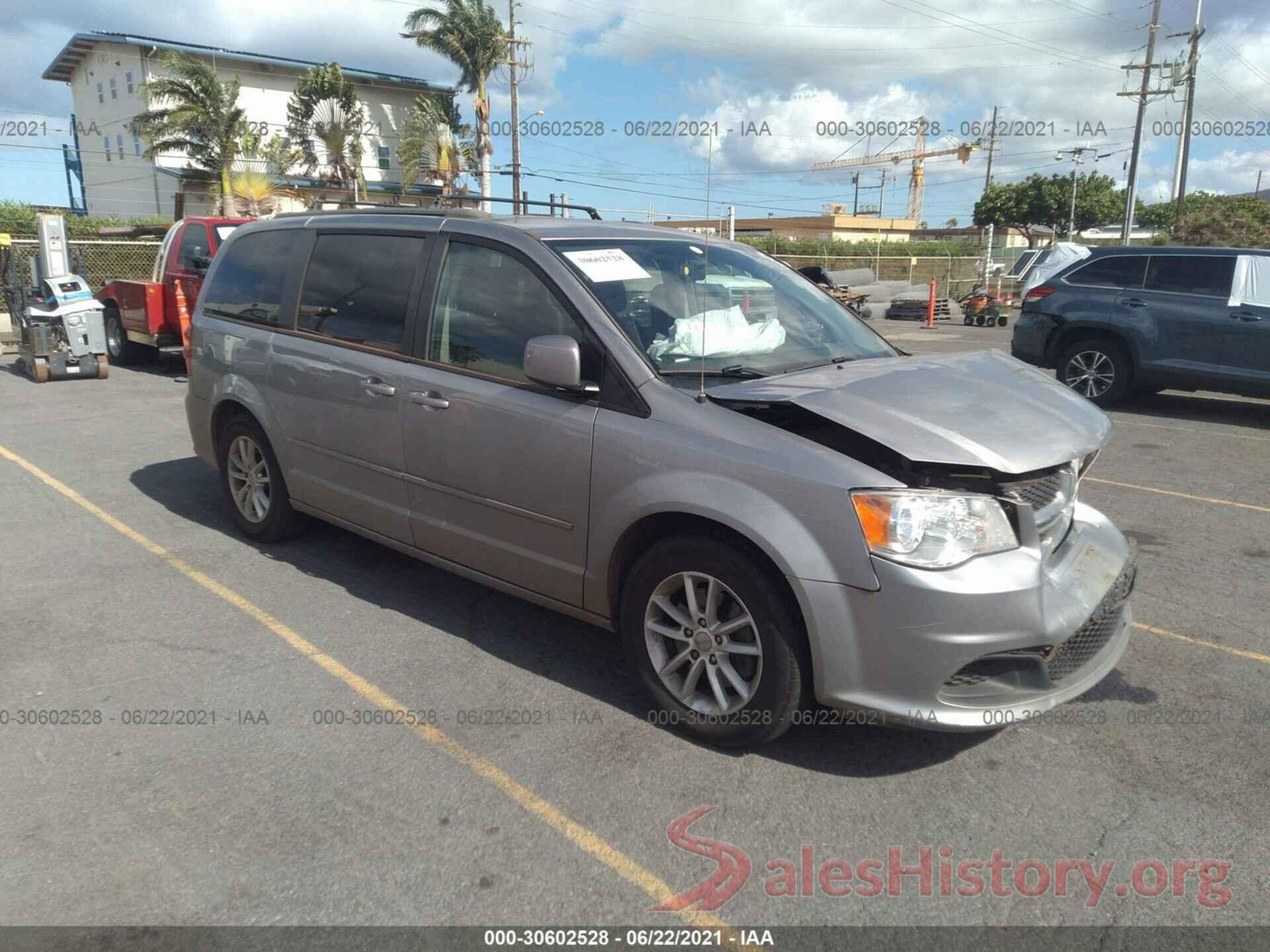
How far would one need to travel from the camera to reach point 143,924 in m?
2.56

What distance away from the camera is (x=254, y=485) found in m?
5.57

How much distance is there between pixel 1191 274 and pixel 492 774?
9670mm

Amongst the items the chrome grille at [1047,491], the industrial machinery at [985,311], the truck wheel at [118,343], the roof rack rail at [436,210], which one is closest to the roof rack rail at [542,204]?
the roof rack rail at [436,210]

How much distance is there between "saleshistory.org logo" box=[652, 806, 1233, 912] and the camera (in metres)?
2.71

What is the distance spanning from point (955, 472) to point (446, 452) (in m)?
2.19

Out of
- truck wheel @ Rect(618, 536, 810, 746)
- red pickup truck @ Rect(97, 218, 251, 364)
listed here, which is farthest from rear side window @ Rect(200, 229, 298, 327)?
red pickup truck @ Rect(97, 218, 251, 364)

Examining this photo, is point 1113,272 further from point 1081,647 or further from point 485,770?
point 485,770

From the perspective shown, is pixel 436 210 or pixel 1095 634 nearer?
pixel 1095 634

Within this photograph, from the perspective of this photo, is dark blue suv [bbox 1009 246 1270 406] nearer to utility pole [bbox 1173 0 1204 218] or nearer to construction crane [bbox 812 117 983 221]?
utility pole [bbox 1173 0 1204 218]

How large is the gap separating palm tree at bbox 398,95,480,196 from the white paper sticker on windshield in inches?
1300

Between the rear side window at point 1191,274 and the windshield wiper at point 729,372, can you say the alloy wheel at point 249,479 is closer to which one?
the windshield wiper at point 729,372

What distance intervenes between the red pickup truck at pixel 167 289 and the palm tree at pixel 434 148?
22984 mm

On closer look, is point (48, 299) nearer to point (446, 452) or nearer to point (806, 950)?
point (446, 452)

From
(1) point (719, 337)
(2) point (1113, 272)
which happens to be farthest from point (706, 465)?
(2) point (1113, 272)
